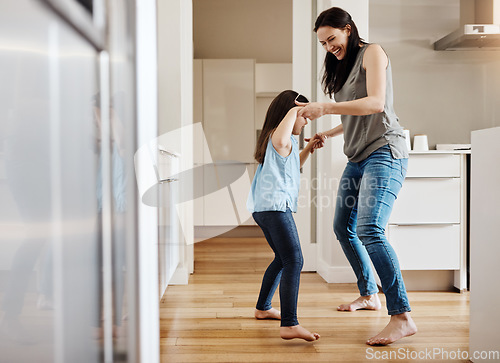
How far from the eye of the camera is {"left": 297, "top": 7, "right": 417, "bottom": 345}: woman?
5.26 feet

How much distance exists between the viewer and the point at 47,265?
417 mm

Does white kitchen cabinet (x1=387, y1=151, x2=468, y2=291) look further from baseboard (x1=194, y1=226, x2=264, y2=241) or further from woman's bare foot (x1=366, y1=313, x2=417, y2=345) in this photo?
baseboard (x1=194, y1=226, x2=264, y2=241)

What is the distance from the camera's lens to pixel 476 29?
277cm

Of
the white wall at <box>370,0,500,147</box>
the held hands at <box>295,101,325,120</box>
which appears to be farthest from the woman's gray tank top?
the white wall at <box>370,0,500,147</box>

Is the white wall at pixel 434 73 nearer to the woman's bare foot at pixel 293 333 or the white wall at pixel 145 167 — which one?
the woman's bare foot at pixel 293 333

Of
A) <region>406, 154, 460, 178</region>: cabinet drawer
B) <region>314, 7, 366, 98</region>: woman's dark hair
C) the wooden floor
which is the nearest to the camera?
the wooden floor

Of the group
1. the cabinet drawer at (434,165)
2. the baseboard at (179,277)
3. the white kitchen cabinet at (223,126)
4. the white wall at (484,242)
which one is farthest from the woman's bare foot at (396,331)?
the white kitchen cabinet at (223,126)

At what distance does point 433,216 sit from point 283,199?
1164 millimetres

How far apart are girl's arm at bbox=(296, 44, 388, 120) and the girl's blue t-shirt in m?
0.18

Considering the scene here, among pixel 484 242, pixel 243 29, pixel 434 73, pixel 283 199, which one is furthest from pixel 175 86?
pixel 243 29

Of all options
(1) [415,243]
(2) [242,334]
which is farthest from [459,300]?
(2) [242,334]

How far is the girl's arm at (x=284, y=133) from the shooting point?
1.63m

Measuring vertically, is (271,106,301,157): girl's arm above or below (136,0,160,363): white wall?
above

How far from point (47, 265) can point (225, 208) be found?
429 cm
